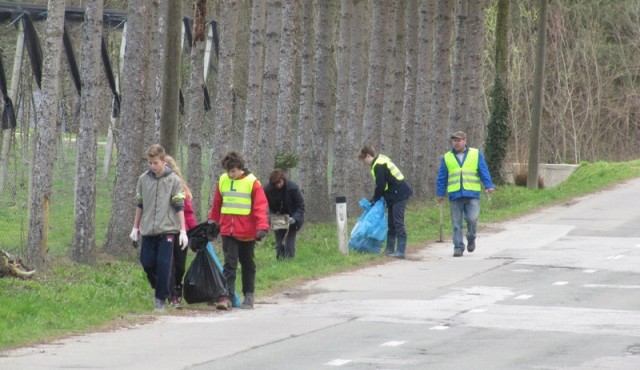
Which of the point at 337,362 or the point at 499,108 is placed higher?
the point at 499,108

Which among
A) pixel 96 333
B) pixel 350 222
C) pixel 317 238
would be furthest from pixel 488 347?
pixel 350 222

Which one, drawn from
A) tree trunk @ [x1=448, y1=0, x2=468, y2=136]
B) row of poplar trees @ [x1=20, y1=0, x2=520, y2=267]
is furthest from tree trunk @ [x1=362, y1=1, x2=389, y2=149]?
tree trunk @ [x1=448, y1=0, x2=468, y2=136]

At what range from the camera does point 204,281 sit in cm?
1437

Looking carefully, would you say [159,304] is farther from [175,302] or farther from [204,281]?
[204,281]

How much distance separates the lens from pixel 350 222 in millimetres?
27984

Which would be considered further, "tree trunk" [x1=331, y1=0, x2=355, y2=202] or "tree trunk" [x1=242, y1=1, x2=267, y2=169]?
"tree trunk" [x1=331, y1=0, x2=355, y2=202]

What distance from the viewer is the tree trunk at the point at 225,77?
22.0m

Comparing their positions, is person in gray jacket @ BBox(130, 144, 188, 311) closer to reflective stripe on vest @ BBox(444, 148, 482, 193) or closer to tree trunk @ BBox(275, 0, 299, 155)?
reflective stripe on vest @ BBox(444, 148, 482, 193)

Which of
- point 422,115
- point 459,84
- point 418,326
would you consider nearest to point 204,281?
point 418,326

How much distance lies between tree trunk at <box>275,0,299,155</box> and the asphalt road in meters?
5.82

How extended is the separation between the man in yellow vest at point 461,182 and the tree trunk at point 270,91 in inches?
187

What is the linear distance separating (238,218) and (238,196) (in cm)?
24

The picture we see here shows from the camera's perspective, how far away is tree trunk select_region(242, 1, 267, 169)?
23.6m

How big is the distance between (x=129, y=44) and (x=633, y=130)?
4828 cm
